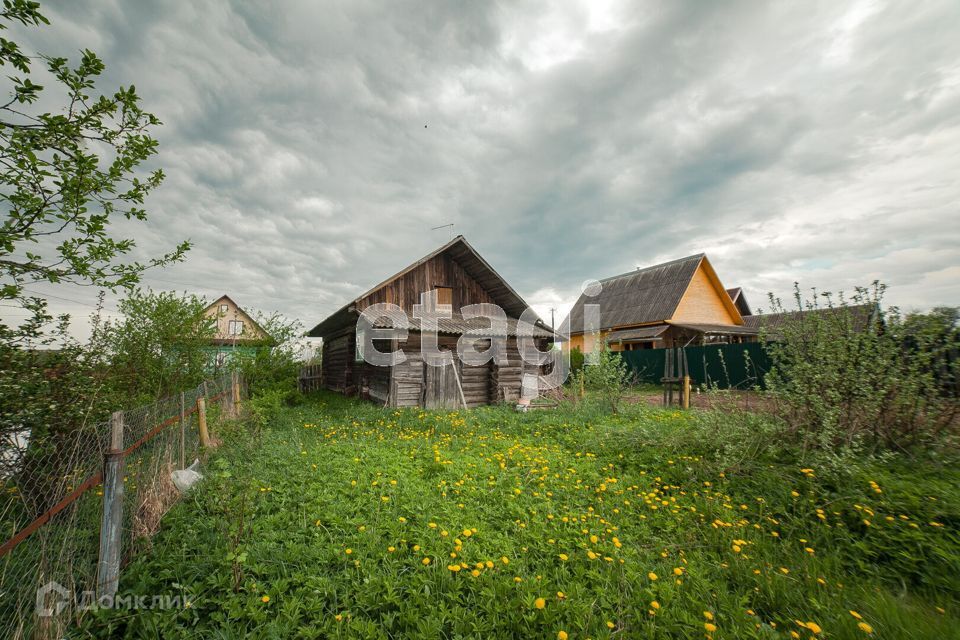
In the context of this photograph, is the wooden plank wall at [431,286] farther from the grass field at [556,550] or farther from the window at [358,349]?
the grass field at [556,550]

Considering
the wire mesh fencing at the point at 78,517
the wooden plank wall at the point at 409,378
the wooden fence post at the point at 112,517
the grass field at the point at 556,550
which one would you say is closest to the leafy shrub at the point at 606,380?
the grass field at the point at 556,550

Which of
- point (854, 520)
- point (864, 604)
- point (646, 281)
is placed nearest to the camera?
point (864, 604)

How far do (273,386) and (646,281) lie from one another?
2407 centimetres

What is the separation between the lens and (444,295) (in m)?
13.9

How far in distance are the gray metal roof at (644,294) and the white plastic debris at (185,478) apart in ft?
74.3

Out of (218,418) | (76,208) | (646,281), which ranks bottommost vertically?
(218,418)

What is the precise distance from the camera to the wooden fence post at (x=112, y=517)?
2908 millimetres

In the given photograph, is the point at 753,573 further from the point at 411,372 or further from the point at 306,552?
the point at 411,372

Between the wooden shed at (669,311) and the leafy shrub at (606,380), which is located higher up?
the wooden shed at (669,311)

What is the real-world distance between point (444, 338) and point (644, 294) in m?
17.9

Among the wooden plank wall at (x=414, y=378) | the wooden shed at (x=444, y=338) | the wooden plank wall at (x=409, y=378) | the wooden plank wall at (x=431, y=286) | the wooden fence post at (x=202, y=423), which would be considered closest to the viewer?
the wooden fence post at (x=202, y=423)

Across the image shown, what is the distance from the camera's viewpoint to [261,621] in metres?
2.55

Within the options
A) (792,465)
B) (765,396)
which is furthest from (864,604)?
(765,396)

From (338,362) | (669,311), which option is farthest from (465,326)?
(669,311)
